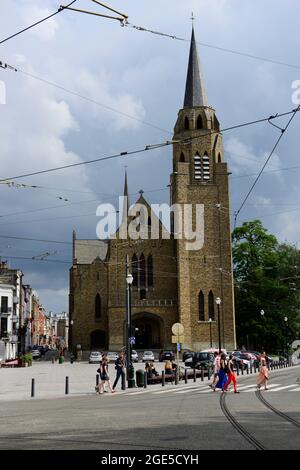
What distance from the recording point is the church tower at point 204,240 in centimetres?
6144

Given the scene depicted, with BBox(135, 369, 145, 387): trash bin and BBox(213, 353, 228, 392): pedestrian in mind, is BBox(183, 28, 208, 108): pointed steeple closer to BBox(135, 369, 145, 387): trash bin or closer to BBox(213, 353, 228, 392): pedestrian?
BBox(135, 369, 145, 387): trash bin

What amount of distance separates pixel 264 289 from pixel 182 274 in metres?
8.70

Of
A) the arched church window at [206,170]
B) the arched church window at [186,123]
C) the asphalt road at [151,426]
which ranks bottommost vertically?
the asphalt road at [151,426]

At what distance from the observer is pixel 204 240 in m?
62.8

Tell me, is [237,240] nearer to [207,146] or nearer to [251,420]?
[207,146]

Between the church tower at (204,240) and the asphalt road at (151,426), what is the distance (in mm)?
43938

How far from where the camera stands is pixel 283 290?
61469 millimetres

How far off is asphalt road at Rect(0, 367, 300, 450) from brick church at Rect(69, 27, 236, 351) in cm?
4439

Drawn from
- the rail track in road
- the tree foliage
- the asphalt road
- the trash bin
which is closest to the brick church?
the tree foliage

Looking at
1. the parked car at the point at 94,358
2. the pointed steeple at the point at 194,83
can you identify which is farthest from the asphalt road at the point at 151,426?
the pointed steeple at the point at 194,83

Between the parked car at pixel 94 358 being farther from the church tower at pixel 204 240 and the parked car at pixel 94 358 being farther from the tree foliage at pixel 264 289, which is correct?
the tree foliage at pixel 264 289

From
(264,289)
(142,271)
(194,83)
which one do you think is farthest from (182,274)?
(194,83)

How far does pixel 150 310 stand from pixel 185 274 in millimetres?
5620

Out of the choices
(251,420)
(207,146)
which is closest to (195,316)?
(207,146)
